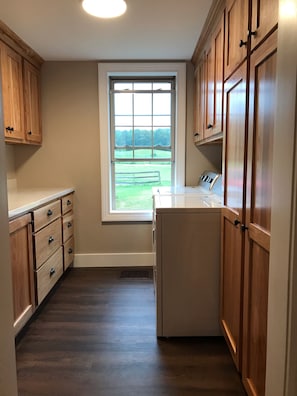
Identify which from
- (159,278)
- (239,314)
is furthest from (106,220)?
(239,314)

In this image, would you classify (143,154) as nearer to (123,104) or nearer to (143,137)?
(143,137)

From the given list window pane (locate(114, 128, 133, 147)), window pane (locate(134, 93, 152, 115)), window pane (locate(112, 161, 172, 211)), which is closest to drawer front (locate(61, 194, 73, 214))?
window pane (locate(112, 161, 172, 211))

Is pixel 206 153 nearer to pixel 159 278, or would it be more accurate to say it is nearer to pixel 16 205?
pixel 159 278

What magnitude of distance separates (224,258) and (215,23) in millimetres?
1688

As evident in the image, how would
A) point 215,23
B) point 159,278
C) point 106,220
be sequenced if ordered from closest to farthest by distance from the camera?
point 159,278 < point 215,23 < point 106,220

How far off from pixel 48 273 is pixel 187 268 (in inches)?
48.4

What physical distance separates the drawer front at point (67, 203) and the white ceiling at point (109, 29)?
1472 mm

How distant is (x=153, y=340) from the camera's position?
2.14 meters

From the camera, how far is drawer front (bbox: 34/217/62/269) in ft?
7.78

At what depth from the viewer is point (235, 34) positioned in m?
1.69

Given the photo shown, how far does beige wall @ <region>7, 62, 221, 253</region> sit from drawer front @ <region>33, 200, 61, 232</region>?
672mm

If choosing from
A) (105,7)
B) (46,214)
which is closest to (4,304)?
(46,214)

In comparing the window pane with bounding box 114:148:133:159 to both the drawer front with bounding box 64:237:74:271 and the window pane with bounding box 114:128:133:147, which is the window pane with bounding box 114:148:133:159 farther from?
the drawer front with bounding box 64:237:74:271

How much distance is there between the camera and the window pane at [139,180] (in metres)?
3.70
